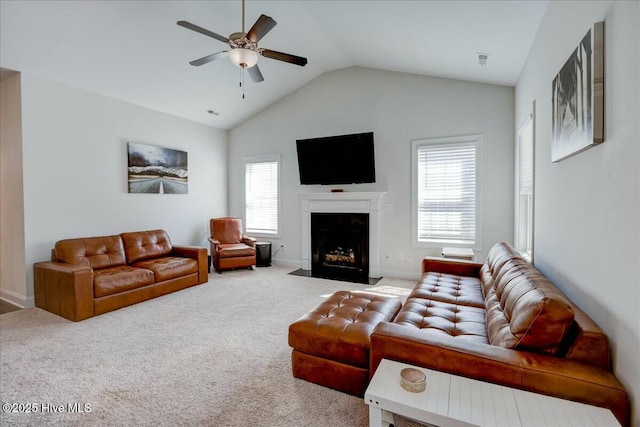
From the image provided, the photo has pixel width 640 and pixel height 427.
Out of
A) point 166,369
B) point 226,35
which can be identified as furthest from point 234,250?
point 226,35

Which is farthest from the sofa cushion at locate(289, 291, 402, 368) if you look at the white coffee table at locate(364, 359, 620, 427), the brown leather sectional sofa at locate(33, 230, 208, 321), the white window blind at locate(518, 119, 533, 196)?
the brown leather sectional sofa at locate(33, 230, 208, 321)

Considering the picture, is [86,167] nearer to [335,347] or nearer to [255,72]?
[255,72]

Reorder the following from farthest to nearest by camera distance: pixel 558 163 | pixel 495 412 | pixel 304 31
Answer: pixel 304 31 → pixel 558 163 → pixel 495 412

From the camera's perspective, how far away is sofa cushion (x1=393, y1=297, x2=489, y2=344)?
1917 millimetres

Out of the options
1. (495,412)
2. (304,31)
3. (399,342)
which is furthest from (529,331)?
(304,31)

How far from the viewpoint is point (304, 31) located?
4.15m

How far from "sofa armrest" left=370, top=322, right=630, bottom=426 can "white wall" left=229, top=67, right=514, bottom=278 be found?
135 inches

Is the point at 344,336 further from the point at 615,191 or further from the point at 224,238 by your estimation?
the point at 224,238

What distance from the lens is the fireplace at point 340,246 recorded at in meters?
5.16

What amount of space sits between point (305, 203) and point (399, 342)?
423 cm

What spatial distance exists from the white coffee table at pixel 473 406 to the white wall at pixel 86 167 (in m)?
4.59

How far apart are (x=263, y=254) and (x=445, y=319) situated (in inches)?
167

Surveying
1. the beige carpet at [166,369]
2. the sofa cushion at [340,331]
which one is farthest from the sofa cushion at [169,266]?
the sofa cushion at [340,331]

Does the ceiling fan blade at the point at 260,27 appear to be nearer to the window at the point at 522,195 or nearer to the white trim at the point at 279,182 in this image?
the window at the point at 522,195
